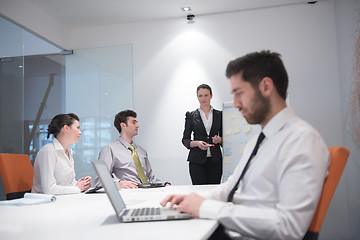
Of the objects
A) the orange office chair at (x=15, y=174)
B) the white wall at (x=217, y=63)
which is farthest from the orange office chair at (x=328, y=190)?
the white wall at (x=217, y=63)

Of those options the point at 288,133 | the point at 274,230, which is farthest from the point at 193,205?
the point at 288,133

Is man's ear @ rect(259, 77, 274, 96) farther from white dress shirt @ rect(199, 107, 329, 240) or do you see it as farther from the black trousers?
the black trousers

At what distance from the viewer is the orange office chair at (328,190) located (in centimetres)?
109

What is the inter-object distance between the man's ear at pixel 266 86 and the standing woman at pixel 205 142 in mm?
2338

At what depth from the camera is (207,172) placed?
12.5 ft

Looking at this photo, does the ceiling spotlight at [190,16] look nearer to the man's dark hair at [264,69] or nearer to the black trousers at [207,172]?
the black trousers at [207,172]

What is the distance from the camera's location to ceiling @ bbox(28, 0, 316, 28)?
15.3ft

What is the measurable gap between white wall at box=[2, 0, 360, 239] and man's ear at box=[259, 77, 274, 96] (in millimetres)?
3558

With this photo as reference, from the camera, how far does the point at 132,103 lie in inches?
205

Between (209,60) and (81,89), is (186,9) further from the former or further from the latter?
(81,89)

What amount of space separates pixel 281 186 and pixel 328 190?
156mm

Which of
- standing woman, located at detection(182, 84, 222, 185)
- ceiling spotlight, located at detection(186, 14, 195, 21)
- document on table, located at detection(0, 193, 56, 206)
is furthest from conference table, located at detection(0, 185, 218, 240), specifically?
ceiling spotlight, located at detection(186, 14, 195, 21)

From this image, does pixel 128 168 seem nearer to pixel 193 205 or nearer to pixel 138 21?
pixel 193 205

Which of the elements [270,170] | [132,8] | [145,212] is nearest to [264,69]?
[270,170]
